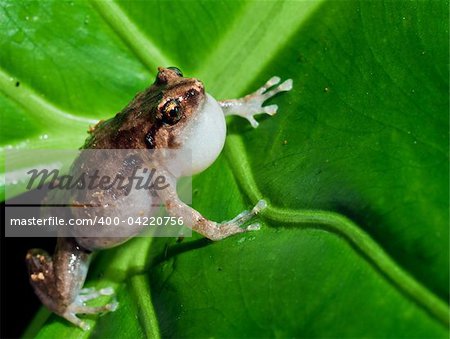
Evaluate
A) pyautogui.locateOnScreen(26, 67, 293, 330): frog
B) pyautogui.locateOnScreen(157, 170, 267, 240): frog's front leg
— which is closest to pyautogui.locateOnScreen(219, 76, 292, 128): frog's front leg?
pyautogui.locateOnScreen(26, 67, 293, 330): frog

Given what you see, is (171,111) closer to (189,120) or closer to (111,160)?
(189,120)

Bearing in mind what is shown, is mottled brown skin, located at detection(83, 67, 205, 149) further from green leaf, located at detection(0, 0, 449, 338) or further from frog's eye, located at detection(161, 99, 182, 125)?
green leaf, located at detection(0, 0, 449, 338)

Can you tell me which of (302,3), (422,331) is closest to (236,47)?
(302,3)

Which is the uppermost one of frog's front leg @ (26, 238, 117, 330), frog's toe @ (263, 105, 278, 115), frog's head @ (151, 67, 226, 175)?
frog's head @ (151, 67, 226, 175)

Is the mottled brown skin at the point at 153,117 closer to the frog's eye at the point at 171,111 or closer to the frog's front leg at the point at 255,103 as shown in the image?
the frog's eye at the point at 171,111

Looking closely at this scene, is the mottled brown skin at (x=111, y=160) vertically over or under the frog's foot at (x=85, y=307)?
over

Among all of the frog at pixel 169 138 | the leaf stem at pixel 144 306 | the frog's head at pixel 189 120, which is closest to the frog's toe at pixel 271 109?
the frog at pixel 169 138
